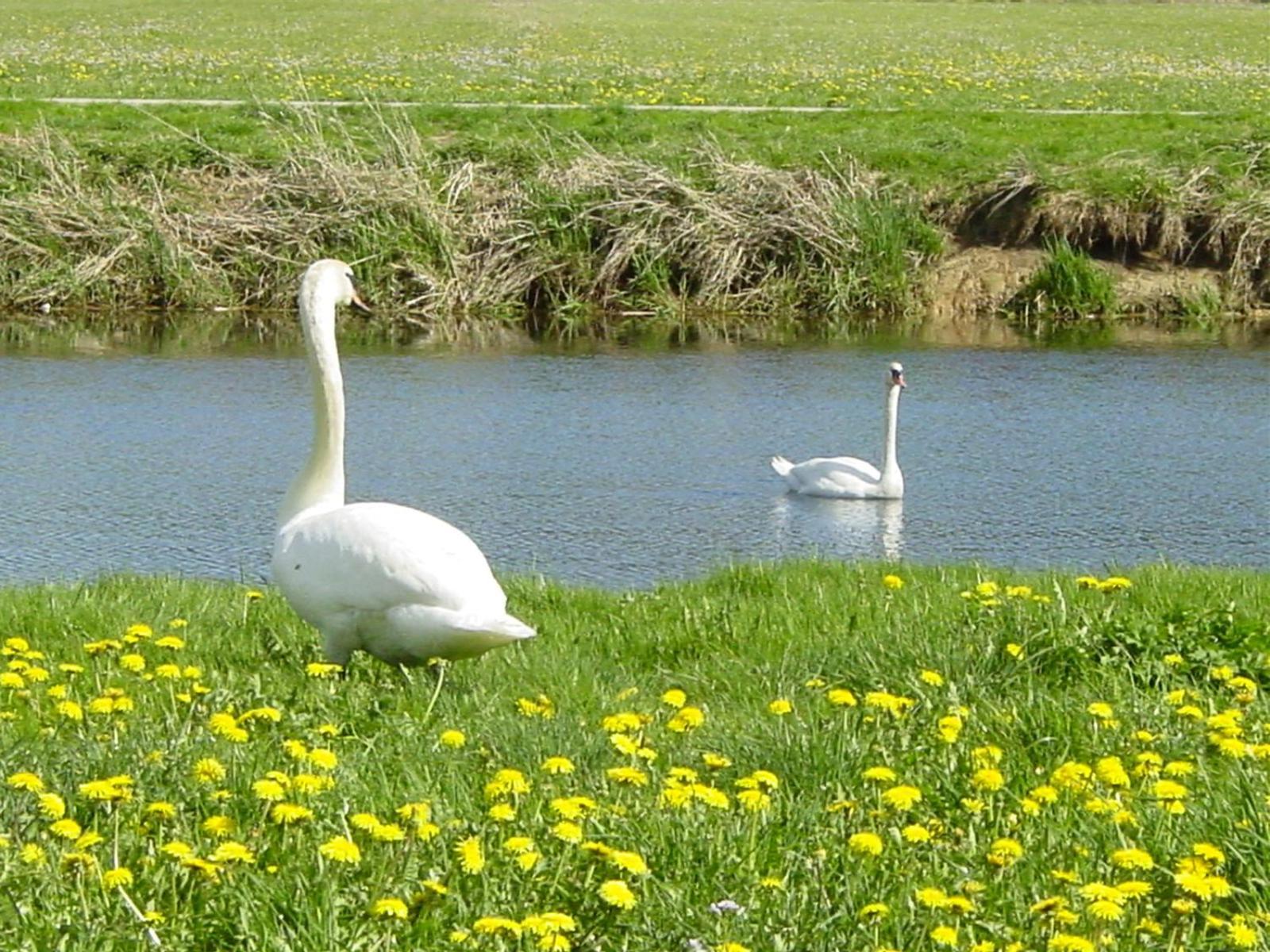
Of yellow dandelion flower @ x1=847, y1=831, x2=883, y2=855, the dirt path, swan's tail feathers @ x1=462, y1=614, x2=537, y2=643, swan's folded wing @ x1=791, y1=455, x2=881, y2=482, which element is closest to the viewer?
yellow dandelion flower @ x1=847, y1=831, x2=883, y2=855

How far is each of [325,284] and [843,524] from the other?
592cm

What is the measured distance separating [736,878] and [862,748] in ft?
3.61

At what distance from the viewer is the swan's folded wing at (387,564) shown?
19.3 feet

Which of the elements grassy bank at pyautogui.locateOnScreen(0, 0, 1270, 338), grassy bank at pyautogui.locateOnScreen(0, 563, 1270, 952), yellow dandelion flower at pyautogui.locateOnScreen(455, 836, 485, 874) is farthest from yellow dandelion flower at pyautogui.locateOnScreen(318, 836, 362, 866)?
grassy bank at pyautogui.locateOnScreen(0, 0, 1270, 338)

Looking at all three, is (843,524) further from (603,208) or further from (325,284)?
(603,208)

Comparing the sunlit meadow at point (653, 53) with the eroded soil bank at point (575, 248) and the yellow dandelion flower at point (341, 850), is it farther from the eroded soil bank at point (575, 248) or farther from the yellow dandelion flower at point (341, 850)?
the yellow dandelion flower at point (341, 850)

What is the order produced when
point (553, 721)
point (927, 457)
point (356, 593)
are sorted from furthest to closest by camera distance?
point (927, 457)
point (356, 593)
point (553, 721)

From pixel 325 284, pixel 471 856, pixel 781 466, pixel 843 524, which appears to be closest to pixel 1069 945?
pixel 471 856

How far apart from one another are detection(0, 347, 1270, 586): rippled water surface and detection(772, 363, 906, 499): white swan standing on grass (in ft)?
0.52

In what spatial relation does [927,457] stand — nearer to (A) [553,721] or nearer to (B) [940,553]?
(B) [940,553]

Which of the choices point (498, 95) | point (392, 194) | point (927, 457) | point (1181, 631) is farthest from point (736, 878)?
point (498, 95)

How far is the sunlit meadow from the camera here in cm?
2948

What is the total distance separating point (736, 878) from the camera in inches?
149

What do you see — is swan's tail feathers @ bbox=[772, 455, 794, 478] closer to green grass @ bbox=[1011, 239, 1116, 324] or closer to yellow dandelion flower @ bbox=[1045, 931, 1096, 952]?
green grass @ bbox=[1011, 239, 1116, 324]
